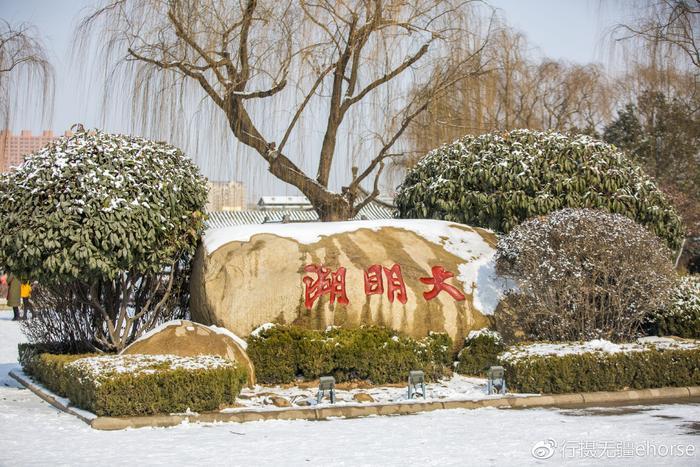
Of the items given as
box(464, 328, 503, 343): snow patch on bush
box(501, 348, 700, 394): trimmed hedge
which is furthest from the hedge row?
box(464, 328, 503, 343): snow patch on bush

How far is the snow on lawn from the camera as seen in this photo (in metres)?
10.7

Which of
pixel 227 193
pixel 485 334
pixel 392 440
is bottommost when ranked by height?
pixel 392 440

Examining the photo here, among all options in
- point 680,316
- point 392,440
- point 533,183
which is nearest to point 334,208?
point 533,183

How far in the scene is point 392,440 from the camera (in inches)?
269

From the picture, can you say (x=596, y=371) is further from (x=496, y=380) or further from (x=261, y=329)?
(x=261, y=329)

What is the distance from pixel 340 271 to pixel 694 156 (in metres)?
22.2

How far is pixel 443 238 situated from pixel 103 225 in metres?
4.31

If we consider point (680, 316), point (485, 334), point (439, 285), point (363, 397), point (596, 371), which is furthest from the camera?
point (680, 316)

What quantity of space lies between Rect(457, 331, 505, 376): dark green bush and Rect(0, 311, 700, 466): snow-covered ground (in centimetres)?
192

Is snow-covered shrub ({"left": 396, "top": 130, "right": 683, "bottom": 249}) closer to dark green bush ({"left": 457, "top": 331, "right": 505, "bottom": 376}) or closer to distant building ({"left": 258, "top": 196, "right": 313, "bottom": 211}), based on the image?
dark green bush ({"left": 457, "top": 331, "right": 505, "bottom": 376})

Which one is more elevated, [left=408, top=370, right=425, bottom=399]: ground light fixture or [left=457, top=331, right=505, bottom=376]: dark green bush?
[left=457, top=331, right=505, bottom=376]: dark green bush

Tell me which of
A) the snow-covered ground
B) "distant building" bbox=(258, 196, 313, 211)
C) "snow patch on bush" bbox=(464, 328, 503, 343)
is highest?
"distant building" bbox=(258, 196, 313, 211)

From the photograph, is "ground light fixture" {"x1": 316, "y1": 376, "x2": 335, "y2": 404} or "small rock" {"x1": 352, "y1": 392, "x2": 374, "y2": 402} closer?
"ground light fixture" {"x1": 316, "y1": 376, "x2": 335, "y2": 404}

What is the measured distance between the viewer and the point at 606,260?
9.81m
